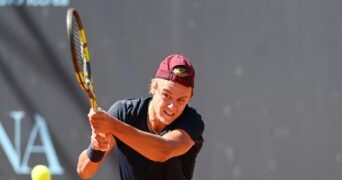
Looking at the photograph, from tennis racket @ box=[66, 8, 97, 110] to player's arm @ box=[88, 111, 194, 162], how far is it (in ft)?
0.38

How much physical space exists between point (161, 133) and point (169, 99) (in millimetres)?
183

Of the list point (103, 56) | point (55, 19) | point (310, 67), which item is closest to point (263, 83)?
point (310, 67)

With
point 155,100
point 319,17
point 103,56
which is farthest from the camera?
point 103,56

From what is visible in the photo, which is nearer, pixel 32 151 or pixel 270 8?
pixel 270 8

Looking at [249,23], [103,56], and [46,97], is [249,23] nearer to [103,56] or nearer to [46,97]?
[103,56]

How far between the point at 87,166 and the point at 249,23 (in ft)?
4.82

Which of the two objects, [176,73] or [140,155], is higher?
[176,73]

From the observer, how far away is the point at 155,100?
278cm

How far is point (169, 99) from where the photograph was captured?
270 centimetres

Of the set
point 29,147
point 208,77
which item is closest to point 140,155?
point 208,77

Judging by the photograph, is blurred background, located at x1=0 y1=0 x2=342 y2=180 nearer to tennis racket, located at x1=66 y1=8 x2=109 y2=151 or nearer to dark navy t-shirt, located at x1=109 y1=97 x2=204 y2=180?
tennis racket, located at x1=66 y1=8 x2=109 y2=151

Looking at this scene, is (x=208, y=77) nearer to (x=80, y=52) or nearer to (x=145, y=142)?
(x=80, y=52)

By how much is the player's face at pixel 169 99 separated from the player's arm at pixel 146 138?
0.07m

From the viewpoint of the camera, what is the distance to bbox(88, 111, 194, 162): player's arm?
8.04 feet
